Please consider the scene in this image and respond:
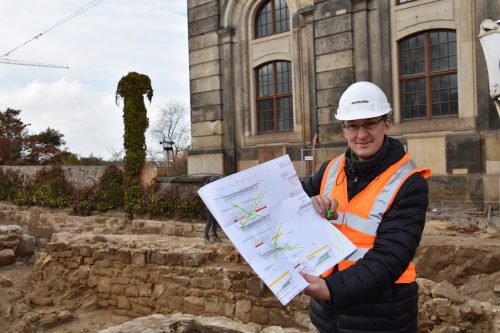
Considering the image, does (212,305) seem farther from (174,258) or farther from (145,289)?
(145,289)

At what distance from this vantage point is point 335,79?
40.8ft

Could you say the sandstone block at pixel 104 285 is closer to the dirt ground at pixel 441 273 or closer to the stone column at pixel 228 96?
the dirt ground at pixel 441 273

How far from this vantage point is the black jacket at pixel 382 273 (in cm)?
207

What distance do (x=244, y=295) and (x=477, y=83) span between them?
23.8 ft

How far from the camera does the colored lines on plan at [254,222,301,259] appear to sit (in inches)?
83.0

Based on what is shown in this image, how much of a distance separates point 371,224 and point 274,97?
12.5m

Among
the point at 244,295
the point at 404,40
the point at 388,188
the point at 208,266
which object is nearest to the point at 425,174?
the point at 388,188

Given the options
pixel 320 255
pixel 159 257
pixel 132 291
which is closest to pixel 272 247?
pixel 320 255

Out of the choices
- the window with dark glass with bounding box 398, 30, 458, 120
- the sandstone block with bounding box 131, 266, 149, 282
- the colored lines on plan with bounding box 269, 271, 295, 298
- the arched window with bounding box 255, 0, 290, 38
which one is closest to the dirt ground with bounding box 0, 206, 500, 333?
the sandstone block with bounding box 131, 266, 149, 282

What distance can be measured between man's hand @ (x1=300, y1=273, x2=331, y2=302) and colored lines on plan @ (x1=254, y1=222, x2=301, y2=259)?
0.16 meters

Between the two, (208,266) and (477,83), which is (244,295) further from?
(477,83)

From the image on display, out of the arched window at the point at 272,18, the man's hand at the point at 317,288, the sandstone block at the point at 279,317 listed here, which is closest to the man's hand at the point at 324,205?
the man's hand at the point at 317,288

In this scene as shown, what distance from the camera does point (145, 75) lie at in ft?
53.0

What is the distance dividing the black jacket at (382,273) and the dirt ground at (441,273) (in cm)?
443
